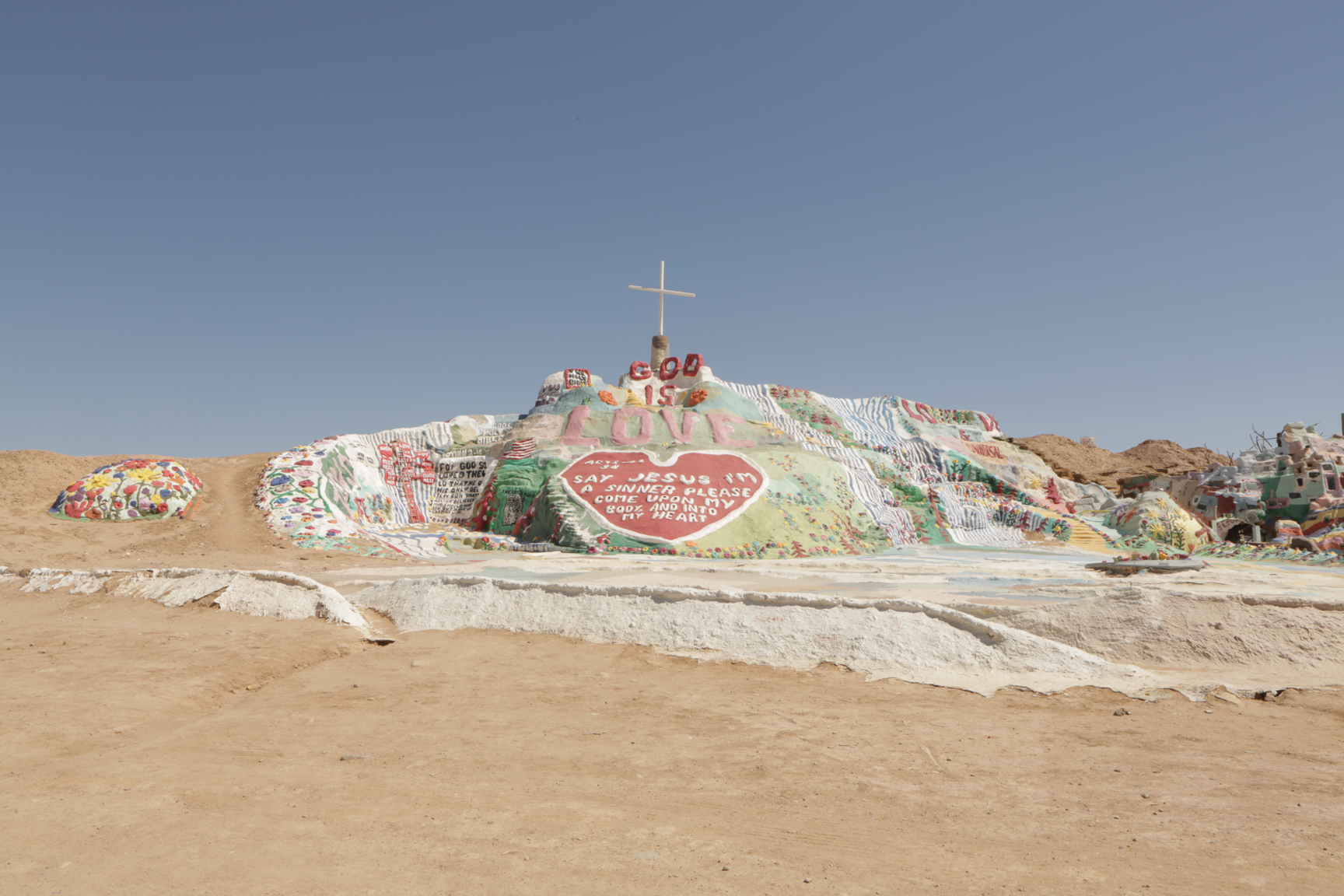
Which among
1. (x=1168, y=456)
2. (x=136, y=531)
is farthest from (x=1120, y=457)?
(x=136, y=531)

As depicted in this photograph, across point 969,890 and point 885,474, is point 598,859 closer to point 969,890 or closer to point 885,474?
point 969,890

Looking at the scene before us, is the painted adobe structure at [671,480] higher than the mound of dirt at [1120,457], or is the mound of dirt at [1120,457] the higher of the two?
the mound of dirt at [1120,457]

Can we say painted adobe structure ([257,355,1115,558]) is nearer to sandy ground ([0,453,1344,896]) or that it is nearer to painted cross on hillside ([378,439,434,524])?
painted cross on hillside ([378,439,434,524])

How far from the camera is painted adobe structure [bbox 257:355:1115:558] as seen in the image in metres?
15.5

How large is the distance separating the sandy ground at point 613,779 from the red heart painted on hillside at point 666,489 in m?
8.19

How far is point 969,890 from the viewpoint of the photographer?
2.77m

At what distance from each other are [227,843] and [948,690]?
15.6ft

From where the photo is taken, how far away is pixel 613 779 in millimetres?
3980

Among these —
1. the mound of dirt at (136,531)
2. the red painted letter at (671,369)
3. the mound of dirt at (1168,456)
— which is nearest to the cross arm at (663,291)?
the red painted letter at (671,369)

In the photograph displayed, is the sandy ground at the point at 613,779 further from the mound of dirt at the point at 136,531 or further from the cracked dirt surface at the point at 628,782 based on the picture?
the mound of dirt at the point at 136,531

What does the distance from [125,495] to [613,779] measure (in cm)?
1686

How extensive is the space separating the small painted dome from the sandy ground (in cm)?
1058

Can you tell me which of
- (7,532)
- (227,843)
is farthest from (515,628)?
(7,532)

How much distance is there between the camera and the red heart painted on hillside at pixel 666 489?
1521 centimetres
